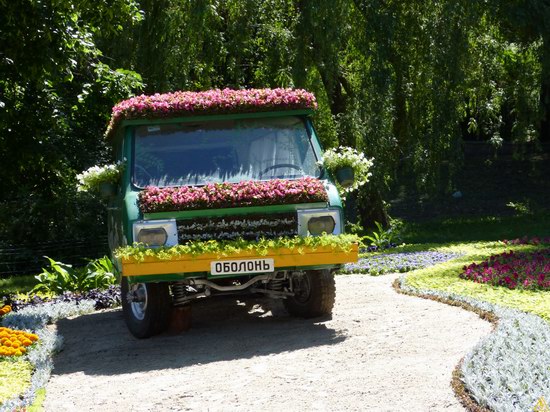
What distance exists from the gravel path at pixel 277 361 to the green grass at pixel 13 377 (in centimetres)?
21

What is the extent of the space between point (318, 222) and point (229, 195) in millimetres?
875

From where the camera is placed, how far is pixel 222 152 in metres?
10.1

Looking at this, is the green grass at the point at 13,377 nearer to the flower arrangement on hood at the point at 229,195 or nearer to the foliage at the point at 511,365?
the flower arrangement on hood at the point at 229,195

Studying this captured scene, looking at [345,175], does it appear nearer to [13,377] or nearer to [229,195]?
[229,195]

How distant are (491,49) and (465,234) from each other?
488 centimetres

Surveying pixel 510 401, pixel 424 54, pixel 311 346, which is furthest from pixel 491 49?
pixel 510 401

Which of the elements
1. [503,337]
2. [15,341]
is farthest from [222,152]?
[503,337]

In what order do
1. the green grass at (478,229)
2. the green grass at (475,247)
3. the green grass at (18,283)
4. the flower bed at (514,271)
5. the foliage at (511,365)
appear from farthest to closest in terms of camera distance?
the green grass at (478,229), the green grass at (18,283), the flower bed at (514,271), the green grass at (475,247), the foliage at (511,365)

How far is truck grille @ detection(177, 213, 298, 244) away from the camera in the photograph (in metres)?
9.34

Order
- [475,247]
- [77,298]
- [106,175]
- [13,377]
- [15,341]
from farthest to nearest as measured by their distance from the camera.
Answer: [475,247] < [77,298] < [106,175] < [15,341] < [13,377]

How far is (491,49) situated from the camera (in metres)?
18.0

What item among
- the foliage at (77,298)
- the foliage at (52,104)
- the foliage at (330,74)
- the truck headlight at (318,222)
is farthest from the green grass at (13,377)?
the foliage at (330,74)

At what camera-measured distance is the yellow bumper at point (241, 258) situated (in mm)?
9000

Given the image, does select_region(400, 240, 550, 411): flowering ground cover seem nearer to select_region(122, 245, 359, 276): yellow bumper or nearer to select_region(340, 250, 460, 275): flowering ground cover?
select_region(340, 250, 460, 275): flowering ground cover
